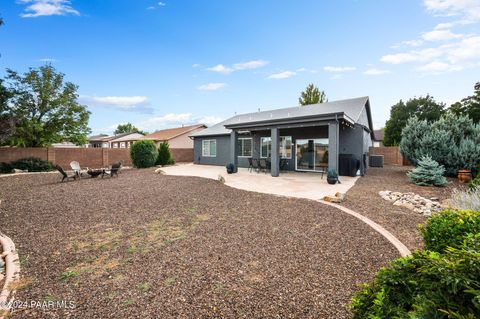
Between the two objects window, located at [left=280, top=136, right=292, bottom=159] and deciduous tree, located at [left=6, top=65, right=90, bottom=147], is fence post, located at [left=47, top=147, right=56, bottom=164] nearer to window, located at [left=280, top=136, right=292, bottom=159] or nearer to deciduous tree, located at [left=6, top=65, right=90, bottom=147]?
deciduous tree, located at [left=6, top=65, right=90, bottom=147]

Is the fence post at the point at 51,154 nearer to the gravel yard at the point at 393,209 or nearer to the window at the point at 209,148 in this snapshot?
the window at the point at 209,148

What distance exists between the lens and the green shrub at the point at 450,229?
2.29 metres

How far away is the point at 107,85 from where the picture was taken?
17891mm

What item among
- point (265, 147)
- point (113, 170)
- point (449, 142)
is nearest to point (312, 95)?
point (265, 147)

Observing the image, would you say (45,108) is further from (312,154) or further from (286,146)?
(312,154)

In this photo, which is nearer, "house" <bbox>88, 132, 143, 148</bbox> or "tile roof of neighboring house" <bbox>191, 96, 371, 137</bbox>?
"tile roof of neighboring house" <bbox>191, 96, 371, 137</bbox>

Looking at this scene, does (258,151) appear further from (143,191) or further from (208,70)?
(143,191)

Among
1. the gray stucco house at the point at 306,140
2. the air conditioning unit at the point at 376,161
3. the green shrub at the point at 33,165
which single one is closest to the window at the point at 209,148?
the gray stucco house at the point at 306,140

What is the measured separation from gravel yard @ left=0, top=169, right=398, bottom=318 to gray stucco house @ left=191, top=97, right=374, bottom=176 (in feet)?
15.7

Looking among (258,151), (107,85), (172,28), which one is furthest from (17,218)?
(107,85)

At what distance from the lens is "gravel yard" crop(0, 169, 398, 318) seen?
98.0 inches

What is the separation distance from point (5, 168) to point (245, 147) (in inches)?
661

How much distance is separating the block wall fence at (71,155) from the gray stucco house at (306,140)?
8663 millimetres

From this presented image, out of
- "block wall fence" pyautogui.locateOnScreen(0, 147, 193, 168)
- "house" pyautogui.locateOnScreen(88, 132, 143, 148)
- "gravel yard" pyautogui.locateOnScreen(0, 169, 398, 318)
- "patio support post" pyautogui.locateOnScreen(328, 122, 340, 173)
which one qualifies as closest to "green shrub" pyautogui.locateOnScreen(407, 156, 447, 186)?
"patio support post" pyautogui.locateOnScreen(328, 122, 340, 173)
